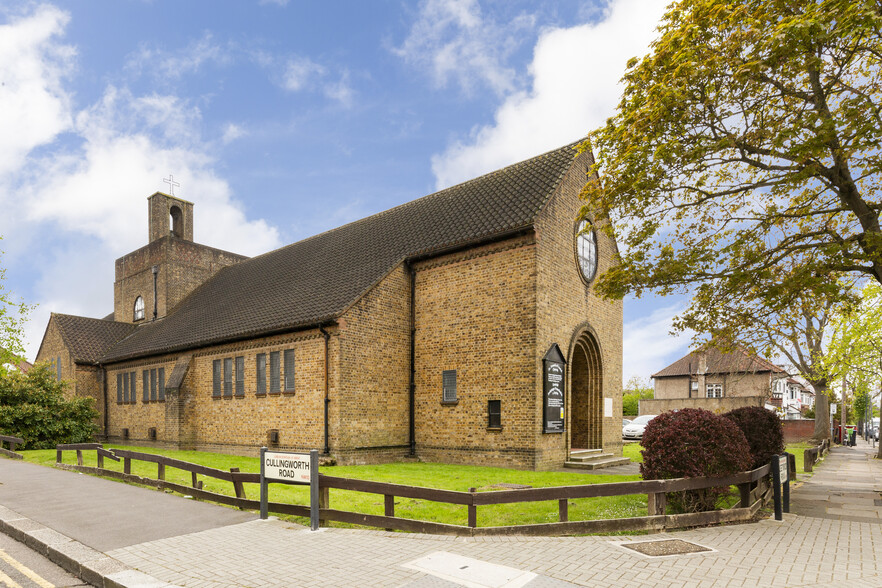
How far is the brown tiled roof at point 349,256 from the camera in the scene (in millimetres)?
18609

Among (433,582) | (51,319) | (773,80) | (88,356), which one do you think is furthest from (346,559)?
(51,319)

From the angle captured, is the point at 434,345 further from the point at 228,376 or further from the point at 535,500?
the point at 535,500

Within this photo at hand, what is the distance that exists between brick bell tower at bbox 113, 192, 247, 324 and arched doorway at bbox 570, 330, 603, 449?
78.9 ft

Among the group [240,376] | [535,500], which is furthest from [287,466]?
[240,376]

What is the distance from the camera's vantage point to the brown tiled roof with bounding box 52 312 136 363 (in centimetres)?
3067

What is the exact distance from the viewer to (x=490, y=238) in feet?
57.6

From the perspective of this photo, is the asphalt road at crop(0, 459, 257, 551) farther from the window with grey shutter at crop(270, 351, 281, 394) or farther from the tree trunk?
the tree trunk

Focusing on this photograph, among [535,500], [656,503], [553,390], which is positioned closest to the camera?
[535,500]

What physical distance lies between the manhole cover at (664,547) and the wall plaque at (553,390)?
28.2 feet

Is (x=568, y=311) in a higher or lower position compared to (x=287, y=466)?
higher

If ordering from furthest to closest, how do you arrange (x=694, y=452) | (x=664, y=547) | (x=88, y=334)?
(x=88, y=334)
(x=694, y=452)
(x=664, y=547)

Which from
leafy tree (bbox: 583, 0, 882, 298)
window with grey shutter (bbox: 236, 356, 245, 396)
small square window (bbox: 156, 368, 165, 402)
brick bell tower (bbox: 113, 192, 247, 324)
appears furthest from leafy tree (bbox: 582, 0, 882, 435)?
brick bell tower (bbox: 113, 192, 247, 324)

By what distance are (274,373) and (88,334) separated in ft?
62.8

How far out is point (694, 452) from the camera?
30.6ft
